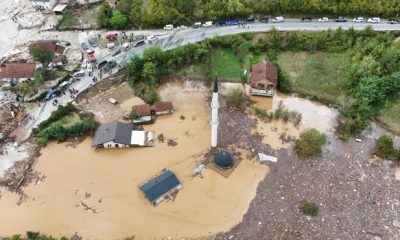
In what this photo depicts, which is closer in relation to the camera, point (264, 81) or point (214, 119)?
point (214, 119)

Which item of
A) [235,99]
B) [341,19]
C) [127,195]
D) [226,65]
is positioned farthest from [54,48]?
[341,19]

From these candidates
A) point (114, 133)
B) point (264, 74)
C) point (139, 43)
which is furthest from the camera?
point (139, 43)

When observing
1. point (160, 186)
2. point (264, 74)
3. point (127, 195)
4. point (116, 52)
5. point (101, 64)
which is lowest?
point (127, 195)

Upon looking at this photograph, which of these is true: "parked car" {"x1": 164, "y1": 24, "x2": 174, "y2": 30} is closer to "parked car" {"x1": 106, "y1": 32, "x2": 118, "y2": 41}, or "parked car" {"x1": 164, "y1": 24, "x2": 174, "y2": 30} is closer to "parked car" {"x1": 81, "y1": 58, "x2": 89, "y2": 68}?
"parked car" {"x1": 106, "y1": 32, "x2": 118, "y2": 41}

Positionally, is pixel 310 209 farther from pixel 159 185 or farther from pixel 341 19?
pixel 341 19

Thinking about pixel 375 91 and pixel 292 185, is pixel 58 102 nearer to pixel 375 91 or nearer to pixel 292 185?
pixel 292 185

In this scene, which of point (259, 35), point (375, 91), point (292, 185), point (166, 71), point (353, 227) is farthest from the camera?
point (259, 35)

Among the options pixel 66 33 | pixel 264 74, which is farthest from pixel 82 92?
pixel 264 74

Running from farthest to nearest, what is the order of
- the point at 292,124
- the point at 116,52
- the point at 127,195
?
the point at 116,52 < the point at 292,124 < the point at 127,195
